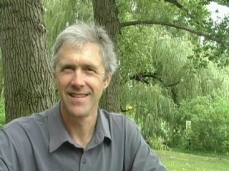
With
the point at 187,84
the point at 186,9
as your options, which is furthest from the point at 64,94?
the point at 187,84

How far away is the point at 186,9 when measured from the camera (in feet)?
38.0

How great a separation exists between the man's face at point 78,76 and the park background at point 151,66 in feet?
4.52

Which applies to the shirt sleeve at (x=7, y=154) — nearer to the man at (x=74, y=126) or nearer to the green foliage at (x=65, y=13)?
the man at (x=74, y=126)

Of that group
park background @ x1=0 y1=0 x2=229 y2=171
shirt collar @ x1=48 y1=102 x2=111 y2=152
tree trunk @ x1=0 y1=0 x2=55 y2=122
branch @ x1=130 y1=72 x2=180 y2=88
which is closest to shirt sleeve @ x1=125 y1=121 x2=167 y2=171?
shirt collar @ x1=48 y1=102 x2=111 y2=152

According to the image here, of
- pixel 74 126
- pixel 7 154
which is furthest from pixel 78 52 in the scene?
pixel 7 154

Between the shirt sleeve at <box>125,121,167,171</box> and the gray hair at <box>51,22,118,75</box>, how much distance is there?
1.00 feet

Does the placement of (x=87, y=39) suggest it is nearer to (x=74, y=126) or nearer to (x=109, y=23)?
(x=74, y=126)

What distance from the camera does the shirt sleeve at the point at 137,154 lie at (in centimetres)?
232

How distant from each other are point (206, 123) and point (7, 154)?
69.5 feet

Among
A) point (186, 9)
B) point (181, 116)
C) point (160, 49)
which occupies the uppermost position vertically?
Result: point (186, 9)

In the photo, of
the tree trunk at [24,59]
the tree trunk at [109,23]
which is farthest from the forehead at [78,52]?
the tree trunk at [109,23]

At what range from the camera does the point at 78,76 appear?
6.97 ft

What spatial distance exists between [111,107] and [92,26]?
24.7 ft

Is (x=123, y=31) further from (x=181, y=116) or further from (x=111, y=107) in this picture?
(x=181, y=116)
